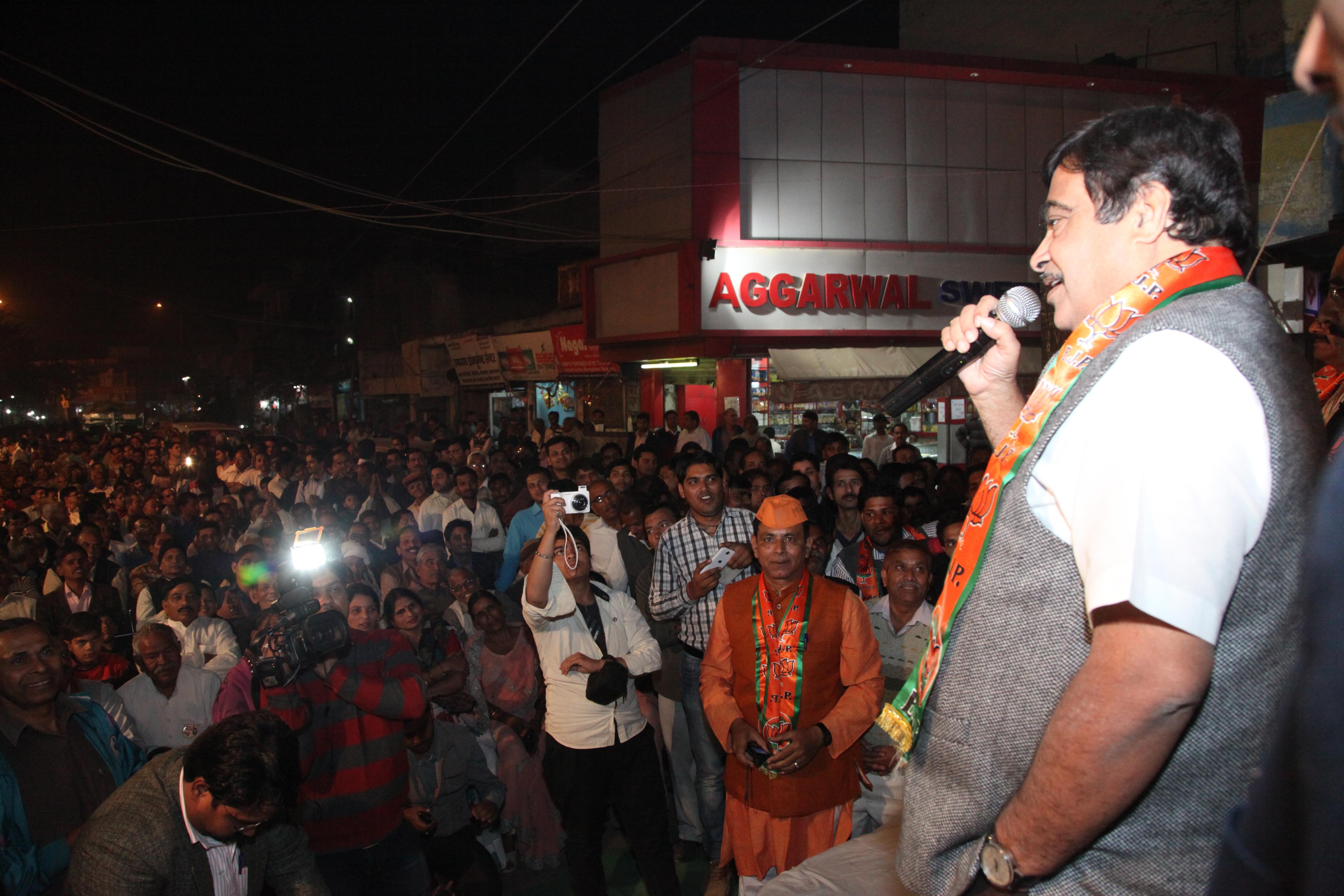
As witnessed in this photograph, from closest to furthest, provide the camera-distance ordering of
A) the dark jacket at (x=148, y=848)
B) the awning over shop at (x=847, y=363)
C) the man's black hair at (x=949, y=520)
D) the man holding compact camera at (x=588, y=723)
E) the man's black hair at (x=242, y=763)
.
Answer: the dark jacket at (x=148, y=848) → the man's black hair at (x=242, y=763) → the man holding compact camera at (x=588, y=723) → the man's black hair at (x=949, y=520) → the awning over shop at (x=847, y=363)

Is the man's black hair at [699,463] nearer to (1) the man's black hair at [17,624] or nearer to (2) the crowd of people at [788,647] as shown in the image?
(2) the crowd of people at [788,647]

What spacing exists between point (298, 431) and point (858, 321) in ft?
58.5

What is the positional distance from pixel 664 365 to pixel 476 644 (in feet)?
38.6

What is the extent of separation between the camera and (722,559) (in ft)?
15.9

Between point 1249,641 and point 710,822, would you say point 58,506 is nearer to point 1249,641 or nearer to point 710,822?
point 710,822

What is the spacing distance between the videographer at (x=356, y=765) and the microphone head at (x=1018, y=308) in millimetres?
3105

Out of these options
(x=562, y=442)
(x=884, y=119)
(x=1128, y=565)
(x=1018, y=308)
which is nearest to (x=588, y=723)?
(x=1018, y=308)

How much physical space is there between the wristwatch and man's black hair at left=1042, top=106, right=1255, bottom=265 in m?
0.90

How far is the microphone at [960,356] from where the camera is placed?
5.52 ft

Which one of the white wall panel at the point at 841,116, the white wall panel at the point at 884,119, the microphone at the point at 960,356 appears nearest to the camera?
the microphone at the point at 960,356

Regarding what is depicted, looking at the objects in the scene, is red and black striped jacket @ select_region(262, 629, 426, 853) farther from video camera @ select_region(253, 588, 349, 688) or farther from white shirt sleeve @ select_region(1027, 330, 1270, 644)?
white shirt sleeve @ select_region(1027, 330, 1270, 644)

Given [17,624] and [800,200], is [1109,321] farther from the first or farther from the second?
[800,200]

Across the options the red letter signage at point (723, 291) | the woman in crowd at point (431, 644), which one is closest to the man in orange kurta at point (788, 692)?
the woman in crowd at point (431, 644)

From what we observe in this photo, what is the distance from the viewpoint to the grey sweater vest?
104 cm
